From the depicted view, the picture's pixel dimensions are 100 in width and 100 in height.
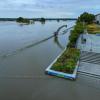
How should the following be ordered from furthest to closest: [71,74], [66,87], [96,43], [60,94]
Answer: [96,43] < [71,74] < [66,87] < [60,94]

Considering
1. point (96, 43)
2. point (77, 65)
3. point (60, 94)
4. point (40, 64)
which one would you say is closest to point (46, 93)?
point (60, 94)

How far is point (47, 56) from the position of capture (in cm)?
2516

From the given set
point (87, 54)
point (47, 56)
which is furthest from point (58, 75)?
point (47, 56)

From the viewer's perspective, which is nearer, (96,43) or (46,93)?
(46,93)

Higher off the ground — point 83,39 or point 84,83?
point 83,39

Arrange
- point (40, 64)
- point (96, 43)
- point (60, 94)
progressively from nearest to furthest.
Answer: point (60, 94), point (40, 64), point (96, 43)

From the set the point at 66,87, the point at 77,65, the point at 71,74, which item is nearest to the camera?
the point at 66,87

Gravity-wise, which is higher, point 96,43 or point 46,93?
point 96,43

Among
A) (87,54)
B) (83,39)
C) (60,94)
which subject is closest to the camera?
(60,94)

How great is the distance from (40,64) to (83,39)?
311 inches

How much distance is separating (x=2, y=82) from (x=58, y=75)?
485 centimetres

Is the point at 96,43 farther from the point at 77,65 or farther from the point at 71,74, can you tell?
the point at 71,74

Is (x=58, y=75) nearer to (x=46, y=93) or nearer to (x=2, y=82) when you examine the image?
(x=46, y=93)

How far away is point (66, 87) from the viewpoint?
1481cm
